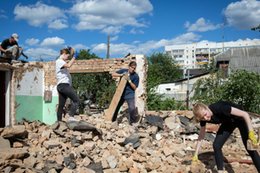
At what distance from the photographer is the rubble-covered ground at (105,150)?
5.48 meters

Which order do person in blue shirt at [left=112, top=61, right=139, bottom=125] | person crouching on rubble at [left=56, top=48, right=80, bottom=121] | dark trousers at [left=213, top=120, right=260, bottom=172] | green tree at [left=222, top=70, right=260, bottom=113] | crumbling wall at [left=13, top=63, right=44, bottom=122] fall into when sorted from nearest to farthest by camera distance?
dark trousers at [left=213, top=120, right=260, bottom=172] → person crouching on rubble at [left=56, top=48, right=80, bottom=121] → person in blue shirt at [left=112, top=61, right=139, bottom=125] → crumbling wall at [left=13, top=63, right=44, bottom=122] → green tree at [left=222, top=70, right=260, bottom=113]

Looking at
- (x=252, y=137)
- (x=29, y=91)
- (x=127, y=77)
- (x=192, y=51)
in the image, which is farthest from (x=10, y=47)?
(x=192, y=51)

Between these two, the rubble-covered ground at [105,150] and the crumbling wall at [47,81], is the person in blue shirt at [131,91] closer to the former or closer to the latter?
the rubble-covered ground at [105,150]

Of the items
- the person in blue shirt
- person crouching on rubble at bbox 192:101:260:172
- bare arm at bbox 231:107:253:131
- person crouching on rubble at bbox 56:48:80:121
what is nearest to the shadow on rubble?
person crouching on rubble at bbox 192:101:260:172

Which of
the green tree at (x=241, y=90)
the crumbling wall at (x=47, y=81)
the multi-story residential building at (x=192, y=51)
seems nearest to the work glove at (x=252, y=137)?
the crumbling wall at (x=47, y=81)

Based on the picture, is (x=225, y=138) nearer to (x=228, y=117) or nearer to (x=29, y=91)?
(x=228, y=117)

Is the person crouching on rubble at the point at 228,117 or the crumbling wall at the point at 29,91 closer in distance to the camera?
the person crouching on rubble at the point at 228,117

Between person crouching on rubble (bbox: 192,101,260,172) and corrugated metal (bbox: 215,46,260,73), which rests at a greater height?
corrugated metal (bbox: 215,46,260,73)

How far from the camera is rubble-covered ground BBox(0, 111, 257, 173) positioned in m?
5.48

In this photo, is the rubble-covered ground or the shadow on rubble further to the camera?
the shadow on rubble

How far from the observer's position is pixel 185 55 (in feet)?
253

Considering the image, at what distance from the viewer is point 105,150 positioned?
6676mm

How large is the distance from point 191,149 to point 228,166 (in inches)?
56.3

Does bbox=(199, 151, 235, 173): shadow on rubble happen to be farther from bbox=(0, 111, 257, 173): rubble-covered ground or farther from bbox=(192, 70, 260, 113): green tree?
bbox=(192, 70, 260, 113): green tree
